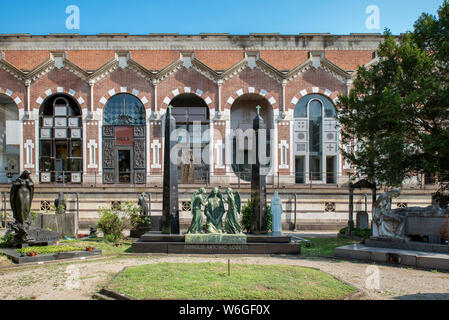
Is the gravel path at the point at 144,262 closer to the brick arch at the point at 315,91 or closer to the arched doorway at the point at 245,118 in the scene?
the arched doorway at the point at 245,118

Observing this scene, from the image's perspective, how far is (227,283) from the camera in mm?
9102

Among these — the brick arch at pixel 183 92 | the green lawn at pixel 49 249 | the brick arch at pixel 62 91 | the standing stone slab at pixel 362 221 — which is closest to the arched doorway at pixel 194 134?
the brick arch at pixel 183 92

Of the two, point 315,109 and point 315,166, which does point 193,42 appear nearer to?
point 315,109

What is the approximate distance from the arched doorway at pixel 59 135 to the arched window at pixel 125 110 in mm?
2263

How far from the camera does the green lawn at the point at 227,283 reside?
8141 millimetres

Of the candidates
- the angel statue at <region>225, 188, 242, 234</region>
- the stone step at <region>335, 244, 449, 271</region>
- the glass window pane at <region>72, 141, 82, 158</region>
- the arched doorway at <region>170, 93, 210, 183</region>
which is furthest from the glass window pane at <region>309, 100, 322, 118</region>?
the glass window pane at <region>72, 141, 82, 158</region>

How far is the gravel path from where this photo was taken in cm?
886

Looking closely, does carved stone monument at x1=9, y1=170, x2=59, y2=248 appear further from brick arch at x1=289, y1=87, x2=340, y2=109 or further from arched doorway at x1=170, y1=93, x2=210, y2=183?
brick arch at x1=289, y1=87, x2=340, y2=109

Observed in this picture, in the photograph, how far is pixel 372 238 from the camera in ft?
48.7

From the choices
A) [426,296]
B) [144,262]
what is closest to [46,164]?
[144,262]

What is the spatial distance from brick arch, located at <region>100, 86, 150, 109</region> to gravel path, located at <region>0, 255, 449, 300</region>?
1594cm

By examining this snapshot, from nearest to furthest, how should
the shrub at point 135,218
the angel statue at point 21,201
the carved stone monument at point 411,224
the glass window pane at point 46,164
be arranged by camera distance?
the carved stone monument at point 411,224
the angel statue at point 21,201
the shrub at point 135,218
the glass window pane at point 46,164

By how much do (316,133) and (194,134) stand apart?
9539 millimetres

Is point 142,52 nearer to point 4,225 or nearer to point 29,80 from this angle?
point 29,80
